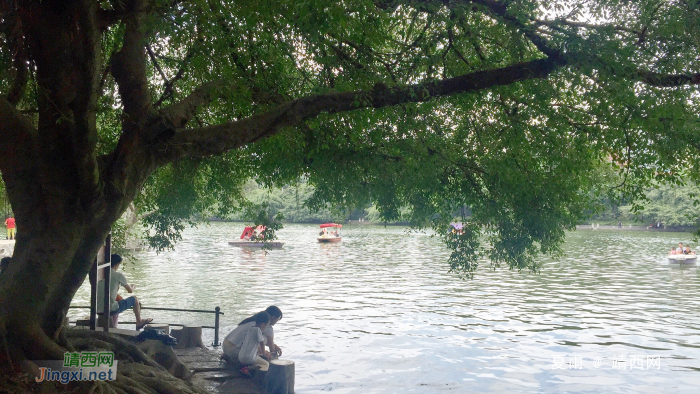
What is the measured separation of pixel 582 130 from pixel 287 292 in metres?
15.2

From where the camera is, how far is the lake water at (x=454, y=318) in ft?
40.2

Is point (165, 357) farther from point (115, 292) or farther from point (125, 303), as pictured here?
point (125, 303)

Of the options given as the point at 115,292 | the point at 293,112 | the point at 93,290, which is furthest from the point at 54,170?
the point at 115,292

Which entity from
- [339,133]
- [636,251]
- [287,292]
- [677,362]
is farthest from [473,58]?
[636,251]

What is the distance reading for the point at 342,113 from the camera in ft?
29.0

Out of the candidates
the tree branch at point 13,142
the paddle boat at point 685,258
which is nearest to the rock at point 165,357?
the tree branch at point 13,142

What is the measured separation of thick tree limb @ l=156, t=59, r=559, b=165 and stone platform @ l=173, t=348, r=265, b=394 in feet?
11.9

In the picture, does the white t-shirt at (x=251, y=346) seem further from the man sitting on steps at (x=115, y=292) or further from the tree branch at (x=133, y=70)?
the tree branch at (x=133, y=70)

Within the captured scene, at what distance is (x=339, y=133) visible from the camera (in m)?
9.45

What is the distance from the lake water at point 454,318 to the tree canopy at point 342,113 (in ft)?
9.53

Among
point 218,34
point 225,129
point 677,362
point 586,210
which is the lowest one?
point 677,362

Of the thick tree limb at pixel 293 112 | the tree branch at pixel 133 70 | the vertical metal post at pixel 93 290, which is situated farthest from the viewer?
the vertical metal post at pixel 93 290

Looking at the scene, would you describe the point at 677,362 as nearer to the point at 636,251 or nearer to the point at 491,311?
the point at 491,311

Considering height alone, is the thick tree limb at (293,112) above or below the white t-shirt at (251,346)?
above
